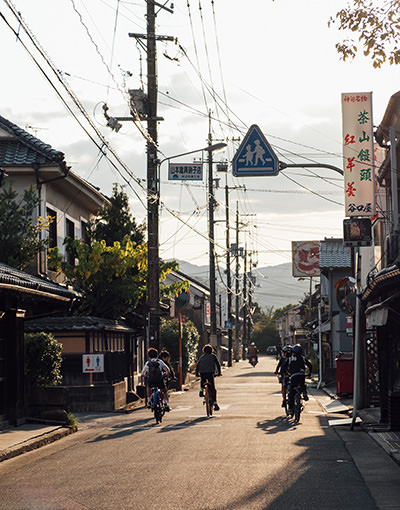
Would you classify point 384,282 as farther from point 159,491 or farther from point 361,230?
point 159,491

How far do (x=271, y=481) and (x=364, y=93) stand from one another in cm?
1444

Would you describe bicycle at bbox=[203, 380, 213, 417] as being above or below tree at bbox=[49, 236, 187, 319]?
below

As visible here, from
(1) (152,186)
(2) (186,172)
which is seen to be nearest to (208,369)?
(1) (152,186)

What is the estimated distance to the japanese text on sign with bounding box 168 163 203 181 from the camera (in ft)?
114

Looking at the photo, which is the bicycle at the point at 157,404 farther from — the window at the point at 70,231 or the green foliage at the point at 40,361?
the window at the point at 70,231

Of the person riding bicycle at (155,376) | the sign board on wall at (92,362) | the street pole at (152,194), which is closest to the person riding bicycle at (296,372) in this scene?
the person riding bicycle at (155,376)

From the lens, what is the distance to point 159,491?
9.46 meters

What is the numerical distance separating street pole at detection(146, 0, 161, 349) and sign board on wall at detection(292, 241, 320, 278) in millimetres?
23270

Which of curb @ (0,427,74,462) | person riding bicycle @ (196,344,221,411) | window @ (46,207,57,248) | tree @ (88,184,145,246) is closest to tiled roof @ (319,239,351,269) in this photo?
tree @ (88,184,145,246)

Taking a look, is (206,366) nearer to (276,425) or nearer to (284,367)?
(284,367)

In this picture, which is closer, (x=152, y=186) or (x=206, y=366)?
(x=206, y=366)

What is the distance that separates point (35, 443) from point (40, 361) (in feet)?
12.1

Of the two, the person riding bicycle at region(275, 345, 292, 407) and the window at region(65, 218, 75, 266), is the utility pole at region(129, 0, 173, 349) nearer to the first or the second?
the window at region(65, 218, 75, 266)

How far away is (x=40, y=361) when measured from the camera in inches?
722
